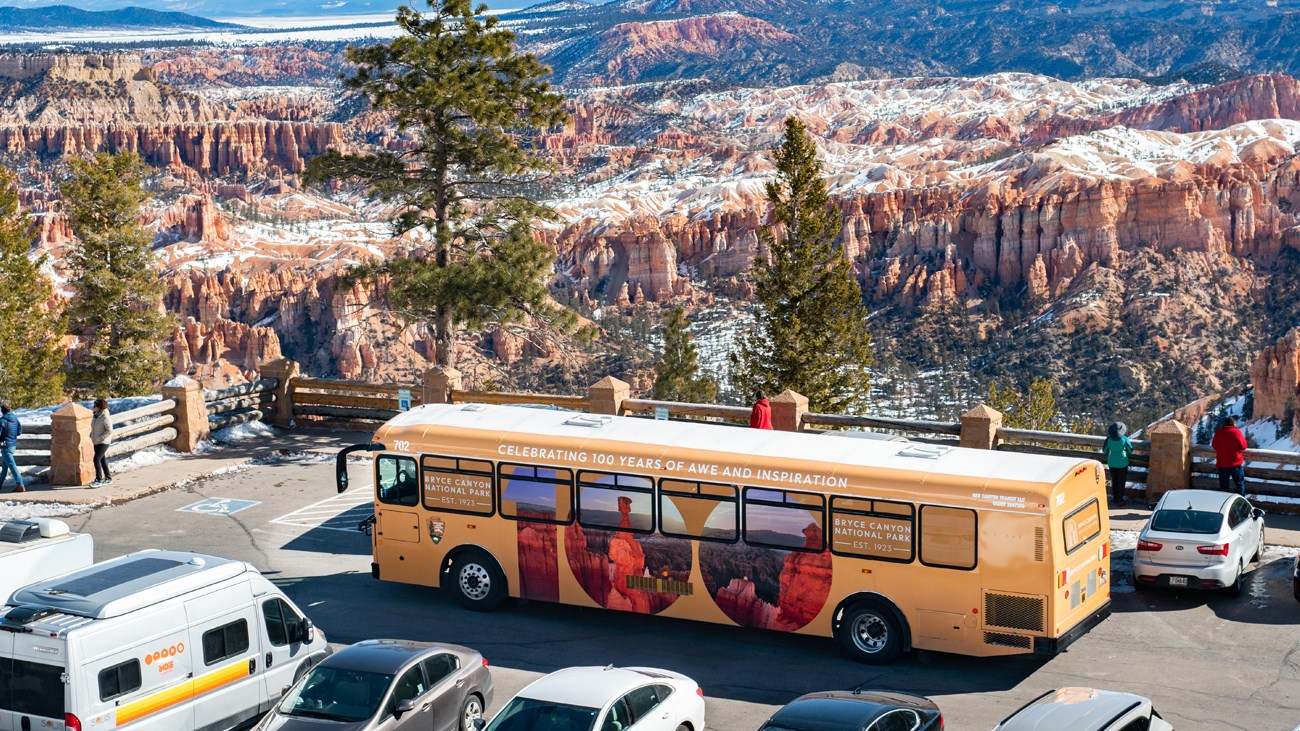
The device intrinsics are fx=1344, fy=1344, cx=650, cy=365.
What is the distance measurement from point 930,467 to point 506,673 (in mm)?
A: 6240

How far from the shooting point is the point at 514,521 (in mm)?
19672

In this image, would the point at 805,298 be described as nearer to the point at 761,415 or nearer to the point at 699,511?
the point at 761,415

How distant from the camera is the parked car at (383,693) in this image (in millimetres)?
14008

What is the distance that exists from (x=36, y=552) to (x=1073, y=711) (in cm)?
1236

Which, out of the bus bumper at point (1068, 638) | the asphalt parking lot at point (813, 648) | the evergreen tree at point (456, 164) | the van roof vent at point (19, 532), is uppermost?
the evergreen tree at point (456, 164)

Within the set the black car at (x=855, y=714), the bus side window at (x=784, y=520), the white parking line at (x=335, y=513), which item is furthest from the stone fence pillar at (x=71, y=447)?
the black car at (x=855, y=714)

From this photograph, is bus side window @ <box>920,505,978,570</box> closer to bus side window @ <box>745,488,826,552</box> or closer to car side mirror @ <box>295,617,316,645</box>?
bus side window @ <box>745,488,826,552</box>

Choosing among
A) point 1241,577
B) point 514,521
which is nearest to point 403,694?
point 514,521

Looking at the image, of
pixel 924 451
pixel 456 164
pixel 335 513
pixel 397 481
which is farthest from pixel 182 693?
pixel 456 164

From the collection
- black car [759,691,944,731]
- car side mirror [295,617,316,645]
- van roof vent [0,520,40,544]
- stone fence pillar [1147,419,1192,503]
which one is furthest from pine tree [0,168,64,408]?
black car [759,691,944,731]

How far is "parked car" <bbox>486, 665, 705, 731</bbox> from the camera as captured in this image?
13.4m

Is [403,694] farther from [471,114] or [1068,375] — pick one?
[1068,375]

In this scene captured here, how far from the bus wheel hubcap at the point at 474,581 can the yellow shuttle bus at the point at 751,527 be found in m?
0.03

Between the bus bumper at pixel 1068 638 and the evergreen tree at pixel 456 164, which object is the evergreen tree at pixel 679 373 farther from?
the bus bumper at pixel 1068 638
